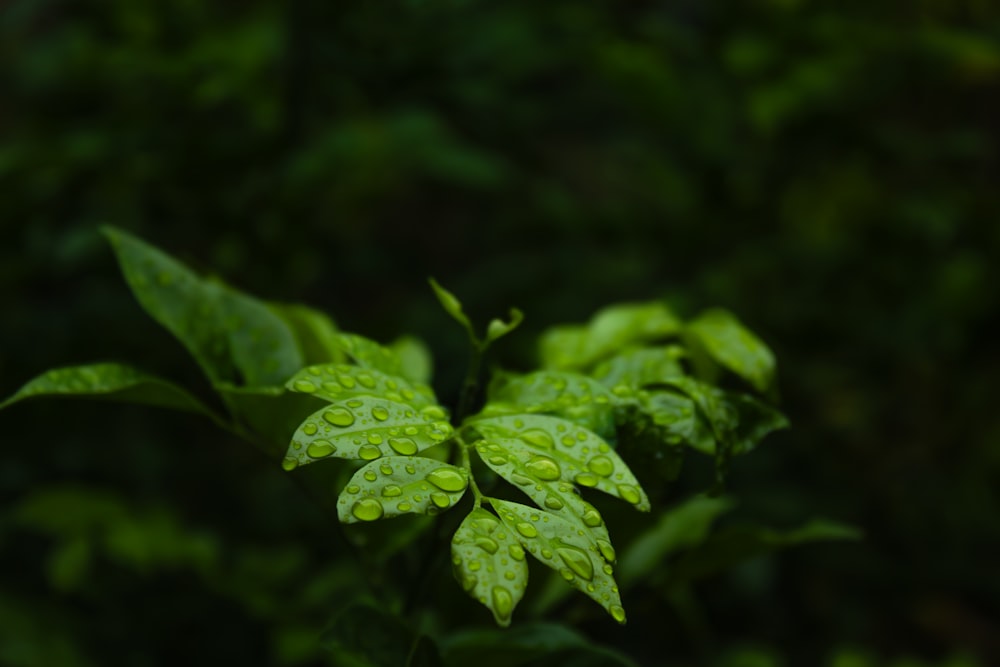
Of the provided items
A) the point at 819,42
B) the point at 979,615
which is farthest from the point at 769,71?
the point at 979,615

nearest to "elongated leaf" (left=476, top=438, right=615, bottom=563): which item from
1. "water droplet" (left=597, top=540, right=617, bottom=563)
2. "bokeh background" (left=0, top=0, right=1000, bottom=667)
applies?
"water droplet" (left=597, top=540, right=617, bottom=563)

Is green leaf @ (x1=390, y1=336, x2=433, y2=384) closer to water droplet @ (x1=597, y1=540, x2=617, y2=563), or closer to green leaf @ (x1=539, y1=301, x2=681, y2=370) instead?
green leaf @ (x1=539, y1=301, x2=681, y2=370)

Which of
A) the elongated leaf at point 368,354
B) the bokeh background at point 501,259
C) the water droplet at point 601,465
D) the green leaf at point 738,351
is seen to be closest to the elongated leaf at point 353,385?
the elongated leaf at point 368,354

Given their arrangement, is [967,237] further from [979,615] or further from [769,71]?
[979,615]

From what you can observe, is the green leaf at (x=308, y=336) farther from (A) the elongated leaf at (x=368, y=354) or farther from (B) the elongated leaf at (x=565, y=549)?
(B) the elongated leaf at (x=565, y=549)

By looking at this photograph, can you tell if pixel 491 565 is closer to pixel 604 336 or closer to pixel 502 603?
pixel 502 603

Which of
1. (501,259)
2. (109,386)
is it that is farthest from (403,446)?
(501,259)
